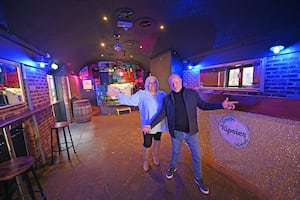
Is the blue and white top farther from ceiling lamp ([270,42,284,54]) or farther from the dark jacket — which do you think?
ceiling lamp ([270,42,284,54])

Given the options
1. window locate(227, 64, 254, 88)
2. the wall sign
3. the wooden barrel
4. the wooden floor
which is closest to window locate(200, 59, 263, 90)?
window locate(227, 64, 254, 88)

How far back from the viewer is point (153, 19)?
2.81m

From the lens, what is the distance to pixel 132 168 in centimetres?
219

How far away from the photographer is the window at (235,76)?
321cm

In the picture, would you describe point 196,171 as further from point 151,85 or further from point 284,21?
point 284,21

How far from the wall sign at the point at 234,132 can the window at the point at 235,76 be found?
201 cm

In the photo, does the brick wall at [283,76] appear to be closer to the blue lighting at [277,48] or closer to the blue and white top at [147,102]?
the blue lighting at [277,48]

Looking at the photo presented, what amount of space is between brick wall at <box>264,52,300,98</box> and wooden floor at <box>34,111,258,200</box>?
2249mm

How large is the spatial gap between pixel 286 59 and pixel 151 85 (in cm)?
281

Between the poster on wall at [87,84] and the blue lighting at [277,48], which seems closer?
the blue lighting at [277,48]

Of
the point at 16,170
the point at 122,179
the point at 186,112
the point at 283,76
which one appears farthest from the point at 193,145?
the point at 283,76

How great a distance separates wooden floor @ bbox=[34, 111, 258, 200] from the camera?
5.40 ft

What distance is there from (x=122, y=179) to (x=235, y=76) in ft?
13.9

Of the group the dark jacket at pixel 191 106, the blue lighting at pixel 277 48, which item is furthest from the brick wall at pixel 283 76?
the dark jacket at pixel 191 106
